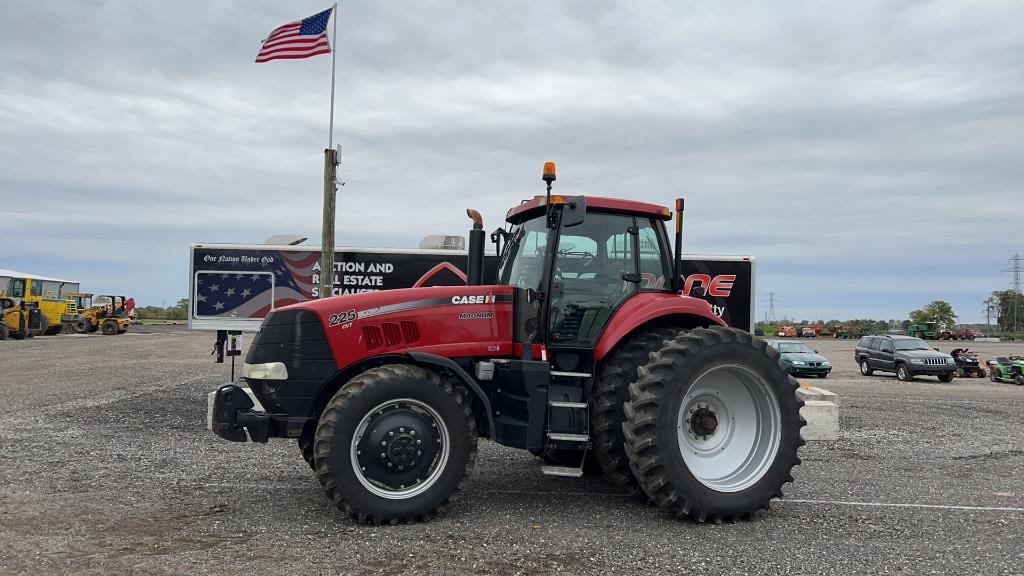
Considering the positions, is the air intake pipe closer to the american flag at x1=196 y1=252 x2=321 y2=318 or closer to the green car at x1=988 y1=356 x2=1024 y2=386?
the american flag at x1=196 y1=252 x2=321 y2=318

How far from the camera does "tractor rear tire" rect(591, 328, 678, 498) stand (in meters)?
6.14

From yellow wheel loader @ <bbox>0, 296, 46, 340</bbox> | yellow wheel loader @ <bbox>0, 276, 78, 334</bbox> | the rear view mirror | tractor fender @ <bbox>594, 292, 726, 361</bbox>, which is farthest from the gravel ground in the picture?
yellow wheel loader @ <bbox>0, 276, 78, 334</bbox>

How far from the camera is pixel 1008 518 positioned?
636cm

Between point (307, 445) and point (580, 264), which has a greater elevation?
point (580, 264)

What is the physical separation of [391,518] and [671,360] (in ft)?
8.11

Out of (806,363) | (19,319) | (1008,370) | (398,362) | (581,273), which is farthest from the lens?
(19,319)

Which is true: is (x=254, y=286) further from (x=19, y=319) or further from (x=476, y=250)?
(x=19, y=319)

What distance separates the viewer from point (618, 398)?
6156 mm

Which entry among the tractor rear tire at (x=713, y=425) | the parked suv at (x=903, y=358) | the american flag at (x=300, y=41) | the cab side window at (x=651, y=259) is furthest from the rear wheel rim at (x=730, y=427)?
the parked suv at (x=903, y=358)

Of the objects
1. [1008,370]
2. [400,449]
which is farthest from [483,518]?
[1008,370]

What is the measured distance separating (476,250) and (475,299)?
63 cm

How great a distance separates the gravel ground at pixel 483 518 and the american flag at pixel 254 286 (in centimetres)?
296

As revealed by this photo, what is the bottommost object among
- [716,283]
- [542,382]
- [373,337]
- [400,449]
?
[400,449]

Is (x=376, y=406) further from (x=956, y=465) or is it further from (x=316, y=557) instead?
(x=956, y=465)
